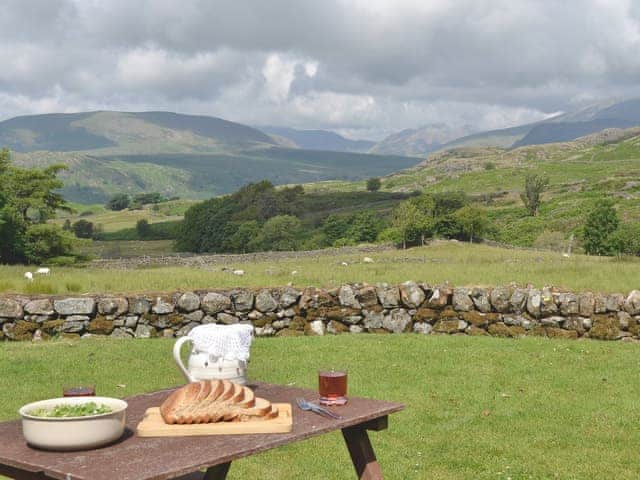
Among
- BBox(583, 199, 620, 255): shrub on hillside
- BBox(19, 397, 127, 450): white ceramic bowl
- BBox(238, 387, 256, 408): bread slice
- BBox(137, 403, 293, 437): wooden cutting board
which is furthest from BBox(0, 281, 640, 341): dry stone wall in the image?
BBox(583, 199, 620, 255): shrub on hillside

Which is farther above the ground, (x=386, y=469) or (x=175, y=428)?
(x=175, y=428)

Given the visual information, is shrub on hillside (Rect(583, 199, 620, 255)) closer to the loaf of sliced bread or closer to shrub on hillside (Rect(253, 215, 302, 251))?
shrub on hillside (Rect(253, 215, 302, 251))

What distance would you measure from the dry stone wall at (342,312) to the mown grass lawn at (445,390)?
2.58 feet

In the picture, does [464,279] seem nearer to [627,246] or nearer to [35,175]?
[35,175]

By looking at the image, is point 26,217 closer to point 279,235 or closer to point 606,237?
point 606,237

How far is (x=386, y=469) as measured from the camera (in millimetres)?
7793

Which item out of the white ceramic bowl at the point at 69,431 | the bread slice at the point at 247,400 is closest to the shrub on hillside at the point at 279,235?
the bread slice at the point at 247,400

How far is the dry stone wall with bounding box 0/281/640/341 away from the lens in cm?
1460

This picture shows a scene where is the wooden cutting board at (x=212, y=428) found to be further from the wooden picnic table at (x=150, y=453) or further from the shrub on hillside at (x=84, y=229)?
the shrub on hillside at (x=84, y=229)

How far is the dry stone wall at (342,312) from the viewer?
14.6 metres

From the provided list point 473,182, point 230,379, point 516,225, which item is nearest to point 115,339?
point 230,379

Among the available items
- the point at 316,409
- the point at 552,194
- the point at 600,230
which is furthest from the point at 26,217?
the point at 552,194

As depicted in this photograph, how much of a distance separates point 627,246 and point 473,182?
10663cm

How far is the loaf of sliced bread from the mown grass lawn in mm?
3385
